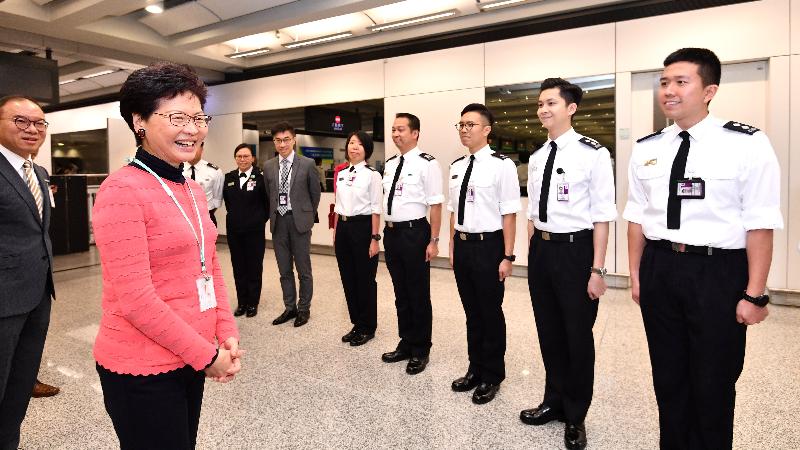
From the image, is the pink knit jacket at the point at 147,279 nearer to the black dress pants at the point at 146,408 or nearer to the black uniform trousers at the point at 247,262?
the black dress pants at the point at 146,408

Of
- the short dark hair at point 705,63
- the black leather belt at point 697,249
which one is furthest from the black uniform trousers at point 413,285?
the short dark hair at point 705,63

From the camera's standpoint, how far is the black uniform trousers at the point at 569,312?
7.55 ft

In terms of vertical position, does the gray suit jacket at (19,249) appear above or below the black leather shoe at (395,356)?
above

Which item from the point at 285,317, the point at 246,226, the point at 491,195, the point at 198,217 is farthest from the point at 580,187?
the point at 246,226

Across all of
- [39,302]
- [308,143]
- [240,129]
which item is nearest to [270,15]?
[308,143]

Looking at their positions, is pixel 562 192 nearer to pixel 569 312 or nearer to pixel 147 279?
pixel 569 312

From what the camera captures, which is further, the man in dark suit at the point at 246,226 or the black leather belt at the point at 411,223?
the man in dark suit at the point at 246,226

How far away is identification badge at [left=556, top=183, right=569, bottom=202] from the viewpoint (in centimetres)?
232

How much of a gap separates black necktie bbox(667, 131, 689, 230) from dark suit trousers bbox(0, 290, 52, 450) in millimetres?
2582

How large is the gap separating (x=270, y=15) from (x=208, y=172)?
8.69 feet

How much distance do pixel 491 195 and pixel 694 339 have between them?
4.33ft

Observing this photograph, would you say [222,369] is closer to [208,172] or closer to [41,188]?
[41,188]

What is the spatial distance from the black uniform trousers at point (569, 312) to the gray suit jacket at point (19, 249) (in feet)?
7.42

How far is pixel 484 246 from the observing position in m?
2.79
